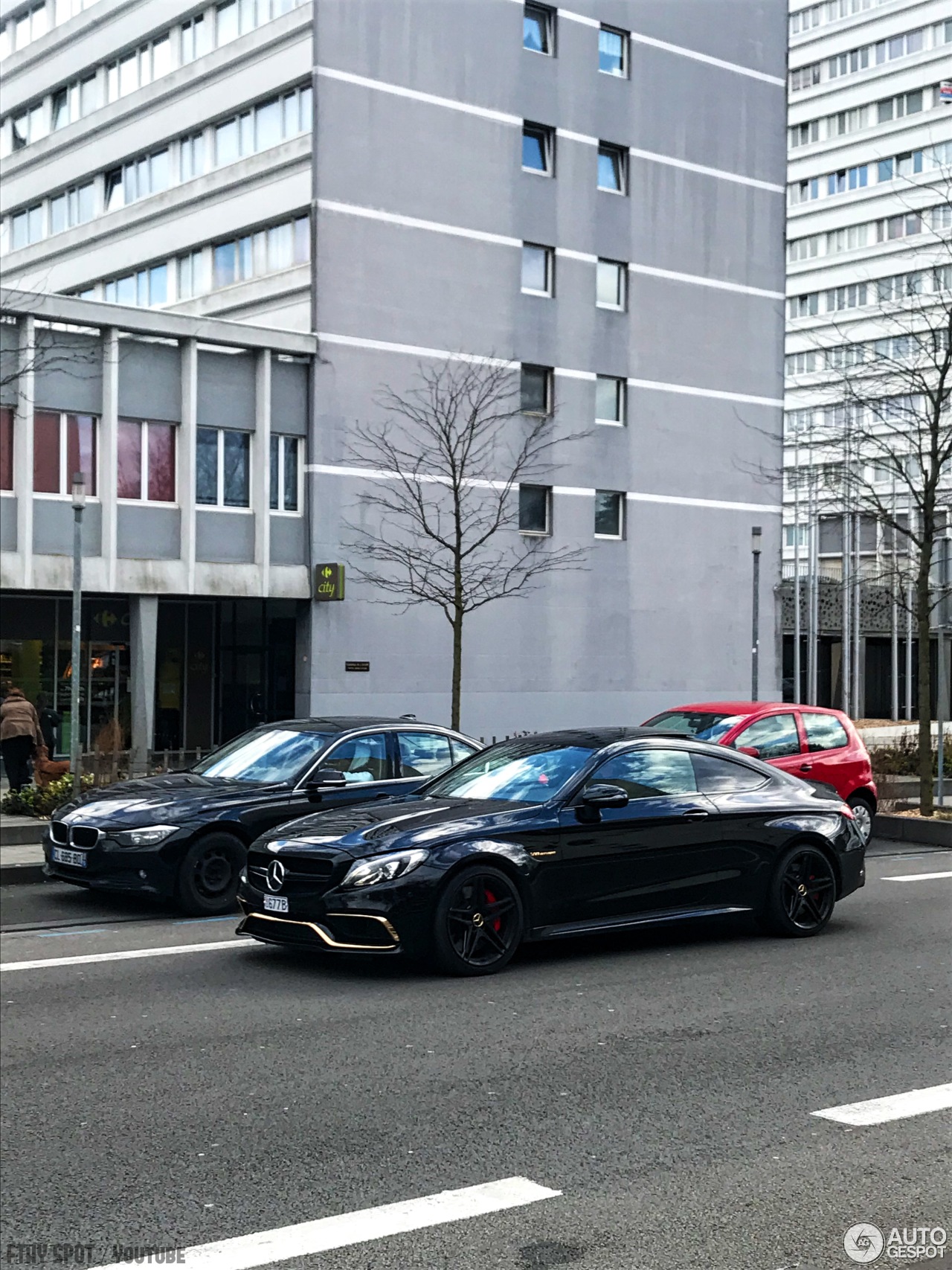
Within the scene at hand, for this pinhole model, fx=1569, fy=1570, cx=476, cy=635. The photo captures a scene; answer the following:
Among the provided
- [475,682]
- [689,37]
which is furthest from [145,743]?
[689,37]

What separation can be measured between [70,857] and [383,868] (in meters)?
4.02

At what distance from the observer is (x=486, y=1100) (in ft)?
20.8

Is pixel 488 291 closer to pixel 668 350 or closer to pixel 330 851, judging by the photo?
pixel 668 350

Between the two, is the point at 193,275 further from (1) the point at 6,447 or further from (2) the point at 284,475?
(1) the point at 6,447

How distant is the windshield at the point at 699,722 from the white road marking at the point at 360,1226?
34.8 feet

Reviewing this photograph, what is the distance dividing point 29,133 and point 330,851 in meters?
41.8

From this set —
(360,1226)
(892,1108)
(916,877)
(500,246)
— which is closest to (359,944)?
(892,1108)

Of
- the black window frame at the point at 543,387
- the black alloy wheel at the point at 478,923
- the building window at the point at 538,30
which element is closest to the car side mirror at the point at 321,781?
the black alloy wheel at the point at 478,923

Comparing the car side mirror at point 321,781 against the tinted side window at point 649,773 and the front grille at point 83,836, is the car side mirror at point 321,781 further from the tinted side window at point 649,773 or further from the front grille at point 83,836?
the tinted side window at point 649,773

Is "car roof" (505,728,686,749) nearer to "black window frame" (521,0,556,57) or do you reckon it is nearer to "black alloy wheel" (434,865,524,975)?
"black alloy wheel" (434,865,524,975)

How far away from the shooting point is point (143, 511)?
1216 inches

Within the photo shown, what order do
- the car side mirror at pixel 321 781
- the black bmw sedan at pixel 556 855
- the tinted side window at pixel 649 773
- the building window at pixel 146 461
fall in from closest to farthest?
the black bmw sedan at pixel 556 855
the tinted side window at pixel 649 773
the car side mirror at pixel 321 781
the building window at pixel 146 461

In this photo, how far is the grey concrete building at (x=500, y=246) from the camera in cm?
3391

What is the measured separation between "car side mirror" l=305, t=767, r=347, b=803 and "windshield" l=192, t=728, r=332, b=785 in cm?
15
